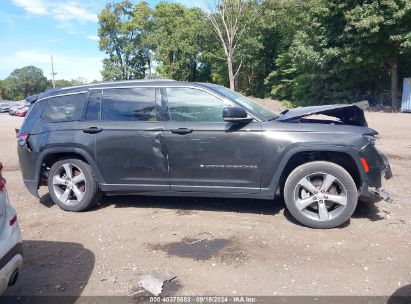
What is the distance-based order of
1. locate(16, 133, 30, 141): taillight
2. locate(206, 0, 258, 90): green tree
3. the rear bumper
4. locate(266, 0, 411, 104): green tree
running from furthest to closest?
locate(206, 0, 258, 90): green tree < locate(266, 0, 411, 104): green tree < locate(16, 133, 30, 141): taillight < the rear bumper

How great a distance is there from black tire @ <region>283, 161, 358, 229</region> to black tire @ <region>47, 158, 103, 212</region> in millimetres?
2615

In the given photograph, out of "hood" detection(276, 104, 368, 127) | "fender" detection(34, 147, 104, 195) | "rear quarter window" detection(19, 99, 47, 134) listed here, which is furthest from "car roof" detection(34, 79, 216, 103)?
"hood" detection(276, 104, 368, 127)

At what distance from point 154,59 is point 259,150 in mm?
51196

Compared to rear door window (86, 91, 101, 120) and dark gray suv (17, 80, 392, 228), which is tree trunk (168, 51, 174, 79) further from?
rear door window (86, 91, 101, 120)

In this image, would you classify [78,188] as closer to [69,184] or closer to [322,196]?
[69,184]

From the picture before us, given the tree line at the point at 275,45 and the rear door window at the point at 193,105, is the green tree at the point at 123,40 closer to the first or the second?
the tree line at the point at 275,45

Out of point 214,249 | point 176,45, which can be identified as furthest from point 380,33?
point 176,45

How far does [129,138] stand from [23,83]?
11041cm

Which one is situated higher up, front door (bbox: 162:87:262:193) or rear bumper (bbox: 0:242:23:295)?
front door (bbox: 162:87:262:193)

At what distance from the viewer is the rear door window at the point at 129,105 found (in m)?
5.18

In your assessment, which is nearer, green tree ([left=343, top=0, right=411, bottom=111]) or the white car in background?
→ the white car in background

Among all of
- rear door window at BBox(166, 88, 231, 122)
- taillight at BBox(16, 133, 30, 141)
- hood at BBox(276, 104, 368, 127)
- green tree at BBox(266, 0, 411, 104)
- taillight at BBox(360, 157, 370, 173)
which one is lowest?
taillight at BBox(360, 157, 370, 173)

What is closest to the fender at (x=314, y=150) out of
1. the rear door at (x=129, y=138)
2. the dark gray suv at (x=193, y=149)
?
the dark gray suv at (x=193, y=149)

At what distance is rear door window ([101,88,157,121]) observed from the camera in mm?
5184
